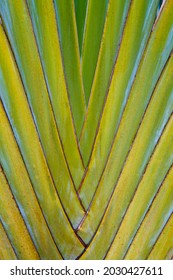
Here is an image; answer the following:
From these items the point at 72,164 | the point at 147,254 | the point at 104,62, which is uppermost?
the point at 104,62

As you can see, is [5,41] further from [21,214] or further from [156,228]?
[156,228]

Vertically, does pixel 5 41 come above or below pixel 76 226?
above

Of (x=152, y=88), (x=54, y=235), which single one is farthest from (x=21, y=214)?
(x=152, y=88)

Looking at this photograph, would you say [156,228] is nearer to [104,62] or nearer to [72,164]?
[72,164]

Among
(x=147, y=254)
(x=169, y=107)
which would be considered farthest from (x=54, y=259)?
(x=169, y=107)

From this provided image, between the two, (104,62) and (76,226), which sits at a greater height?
(104,62)
